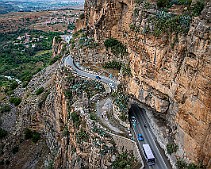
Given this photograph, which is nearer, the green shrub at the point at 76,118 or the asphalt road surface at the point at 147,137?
the asphalt road surface at the point at 147,137

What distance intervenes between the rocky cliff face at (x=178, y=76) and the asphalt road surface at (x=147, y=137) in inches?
93.3

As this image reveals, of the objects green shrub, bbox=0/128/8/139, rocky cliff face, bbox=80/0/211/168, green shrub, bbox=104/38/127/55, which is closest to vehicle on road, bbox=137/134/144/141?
rocky cliff face, bbox=80/0/211/168

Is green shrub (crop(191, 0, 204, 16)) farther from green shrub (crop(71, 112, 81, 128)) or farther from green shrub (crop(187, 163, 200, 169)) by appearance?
green shrub (crop(71, 112, 81, 128))

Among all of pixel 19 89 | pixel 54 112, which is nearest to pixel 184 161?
pixel 54 112

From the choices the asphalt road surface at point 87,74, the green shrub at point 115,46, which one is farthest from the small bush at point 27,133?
the green shrub at point 115,46

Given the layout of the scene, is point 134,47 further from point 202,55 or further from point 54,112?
point 54,112

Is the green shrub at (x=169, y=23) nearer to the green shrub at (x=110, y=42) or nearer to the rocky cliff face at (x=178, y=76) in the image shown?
the rocky cliff face at (x=178, y=76)

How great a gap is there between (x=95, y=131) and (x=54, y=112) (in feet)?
65.8

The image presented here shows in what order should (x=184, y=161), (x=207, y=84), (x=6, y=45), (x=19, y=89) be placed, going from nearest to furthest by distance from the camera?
(x=207, y=84)
(x=184, y=161)
(x=19, y=89)
(x=6, y=45)

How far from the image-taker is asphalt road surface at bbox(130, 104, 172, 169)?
2876cm

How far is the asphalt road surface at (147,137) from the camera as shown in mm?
28758

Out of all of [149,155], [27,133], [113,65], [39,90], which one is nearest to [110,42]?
[113,65]

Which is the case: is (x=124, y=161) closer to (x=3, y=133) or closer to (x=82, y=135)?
(x=82, y=135)

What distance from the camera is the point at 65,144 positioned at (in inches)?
1638
